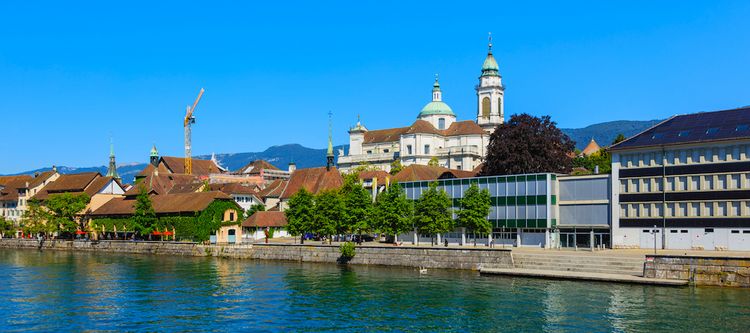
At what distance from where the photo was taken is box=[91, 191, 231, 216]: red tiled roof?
10706 centimetres

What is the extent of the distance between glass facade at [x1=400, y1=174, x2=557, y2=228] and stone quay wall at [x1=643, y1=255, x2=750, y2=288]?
19.6 m

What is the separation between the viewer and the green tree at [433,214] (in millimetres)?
80562

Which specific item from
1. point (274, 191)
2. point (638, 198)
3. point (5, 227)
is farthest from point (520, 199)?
point (5, 227)

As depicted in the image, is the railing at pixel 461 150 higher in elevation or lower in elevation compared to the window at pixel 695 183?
higher

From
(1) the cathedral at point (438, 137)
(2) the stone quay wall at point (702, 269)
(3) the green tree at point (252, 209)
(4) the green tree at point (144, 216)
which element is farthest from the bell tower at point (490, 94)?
(2) the stone quay wall at point (702, 269)

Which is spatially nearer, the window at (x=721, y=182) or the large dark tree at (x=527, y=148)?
the window at (x=721, y=182)

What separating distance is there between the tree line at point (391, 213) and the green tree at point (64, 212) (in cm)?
4294

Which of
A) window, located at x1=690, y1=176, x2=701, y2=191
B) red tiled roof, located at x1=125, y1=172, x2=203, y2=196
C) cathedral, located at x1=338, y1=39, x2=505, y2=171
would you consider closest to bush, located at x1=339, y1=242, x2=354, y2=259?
window, located at x1=690, y1=176, x2=701, y2=191

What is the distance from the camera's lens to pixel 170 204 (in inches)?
4434

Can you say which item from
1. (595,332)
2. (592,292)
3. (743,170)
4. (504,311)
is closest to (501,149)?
(743,170)

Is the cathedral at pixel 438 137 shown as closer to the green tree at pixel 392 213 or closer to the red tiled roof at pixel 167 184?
the red tiled roof at pixel 167 184

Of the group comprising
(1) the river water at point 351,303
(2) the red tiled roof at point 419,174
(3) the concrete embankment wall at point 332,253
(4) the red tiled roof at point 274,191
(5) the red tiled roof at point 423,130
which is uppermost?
(5) the red tiled roof at point 423,130

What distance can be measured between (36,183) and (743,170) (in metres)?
125

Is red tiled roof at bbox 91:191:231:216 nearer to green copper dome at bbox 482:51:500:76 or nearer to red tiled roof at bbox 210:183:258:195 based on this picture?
red tiled roof at bbox 210:183:258:195
